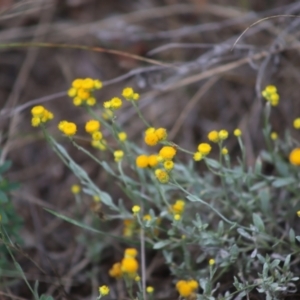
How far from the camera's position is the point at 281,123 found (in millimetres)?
2527

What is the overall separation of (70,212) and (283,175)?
970 millimetres

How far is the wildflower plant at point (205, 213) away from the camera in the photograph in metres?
1.61

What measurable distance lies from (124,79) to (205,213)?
1077 millimetres

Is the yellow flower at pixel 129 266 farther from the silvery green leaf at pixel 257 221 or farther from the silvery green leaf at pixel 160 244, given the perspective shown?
the silvery green leaf at pixel 257 221

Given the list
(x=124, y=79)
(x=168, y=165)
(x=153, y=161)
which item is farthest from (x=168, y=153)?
(x=124, y=79)

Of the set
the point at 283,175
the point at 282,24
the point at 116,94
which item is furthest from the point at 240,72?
the point at 283,175

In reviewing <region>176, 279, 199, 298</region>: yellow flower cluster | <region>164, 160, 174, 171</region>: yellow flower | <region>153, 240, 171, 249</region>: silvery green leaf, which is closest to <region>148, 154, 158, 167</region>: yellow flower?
<region>164, 160, 174, 171</region>: yellow flower

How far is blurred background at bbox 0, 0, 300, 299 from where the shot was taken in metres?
2.25

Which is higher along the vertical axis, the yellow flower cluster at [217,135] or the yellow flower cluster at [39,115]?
the yellow flower cluster at [39,115]

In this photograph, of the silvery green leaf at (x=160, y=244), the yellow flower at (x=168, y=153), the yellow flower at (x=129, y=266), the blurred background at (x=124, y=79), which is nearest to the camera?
the yellow flower at (x=168, y=153)

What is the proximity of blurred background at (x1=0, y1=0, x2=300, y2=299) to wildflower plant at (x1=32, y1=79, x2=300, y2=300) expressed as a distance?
11.2 inches

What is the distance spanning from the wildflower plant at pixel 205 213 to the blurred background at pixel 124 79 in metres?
0.28

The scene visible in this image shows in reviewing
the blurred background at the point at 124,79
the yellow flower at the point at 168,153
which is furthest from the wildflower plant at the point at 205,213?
the blurred background at the point at 124,79

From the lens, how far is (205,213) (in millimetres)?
2059
